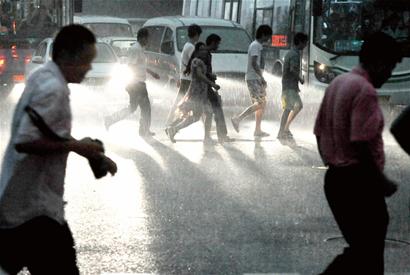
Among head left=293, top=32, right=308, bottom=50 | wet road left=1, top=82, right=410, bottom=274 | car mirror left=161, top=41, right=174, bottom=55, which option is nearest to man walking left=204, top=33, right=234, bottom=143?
wet road left=1, top=82, right=410, bottom=274

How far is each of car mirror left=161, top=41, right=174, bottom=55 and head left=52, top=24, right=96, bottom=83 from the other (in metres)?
17.8

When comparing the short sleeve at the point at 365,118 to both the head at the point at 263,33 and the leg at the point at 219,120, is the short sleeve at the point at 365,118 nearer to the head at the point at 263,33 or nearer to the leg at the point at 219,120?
the leg at the point at 219,120

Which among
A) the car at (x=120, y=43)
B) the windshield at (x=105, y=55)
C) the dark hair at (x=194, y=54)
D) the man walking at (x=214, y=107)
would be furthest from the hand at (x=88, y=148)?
the car at (x=120, y=43)

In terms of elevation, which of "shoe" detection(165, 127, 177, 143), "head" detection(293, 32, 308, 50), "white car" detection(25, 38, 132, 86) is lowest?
"white car" detection(25, 38, 132, 86)

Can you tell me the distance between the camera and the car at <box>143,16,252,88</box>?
2284 centimetres

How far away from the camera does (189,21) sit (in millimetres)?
23734

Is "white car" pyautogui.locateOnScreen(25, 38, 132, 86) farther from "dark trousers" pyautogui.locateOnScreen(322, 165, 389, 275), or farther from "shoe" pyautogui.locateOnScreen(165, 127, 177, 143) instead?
"dark trousers" pyautogui.locateOnScreen(322, 165, 389, 275)

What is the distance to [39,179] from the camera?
4.97 metres

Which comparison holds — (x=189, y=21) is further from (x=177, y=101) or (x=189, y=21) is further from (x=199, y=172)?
(x=199, y=172)

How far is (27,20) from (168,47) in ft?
13.6

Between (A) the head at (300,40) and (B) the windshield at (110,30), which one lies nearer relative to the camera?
(A) the head at (300,40)

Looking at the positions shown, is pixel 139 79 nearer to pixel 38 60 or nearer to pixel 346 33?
pixel 346 33

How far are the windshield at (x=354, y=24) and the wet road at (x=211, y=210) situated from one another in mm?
4592

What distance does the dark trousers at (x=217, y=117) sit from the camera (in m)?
16.4
